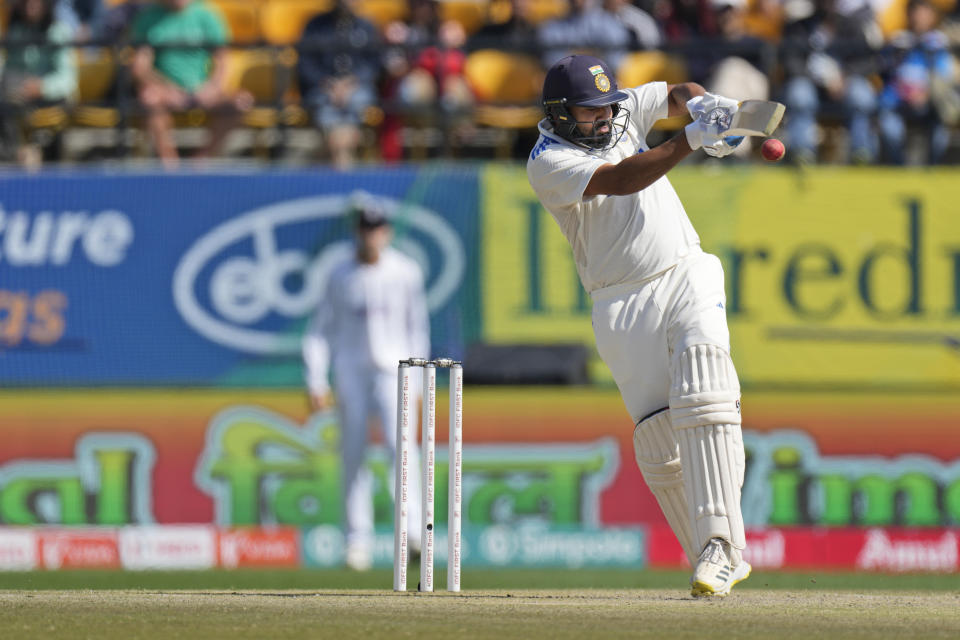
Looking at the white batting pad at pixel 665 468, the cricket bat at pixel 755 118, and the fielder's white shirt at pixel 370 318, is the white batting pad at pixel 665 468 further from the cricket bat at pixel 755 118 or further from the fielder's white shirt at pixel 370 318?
the fielder's white shirt at pixel 370 318

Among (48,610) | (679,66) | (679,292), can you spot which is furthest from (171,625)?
(679,66)

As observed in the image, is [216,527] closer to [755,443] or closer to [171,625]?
[755,443]

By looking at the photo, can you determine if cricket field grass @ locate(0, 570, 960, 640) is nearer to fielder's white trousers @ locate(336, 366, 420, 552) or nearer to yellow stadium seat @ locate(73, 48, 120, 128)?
fielder's white trousers @ locate(336, 366, 420, 552)

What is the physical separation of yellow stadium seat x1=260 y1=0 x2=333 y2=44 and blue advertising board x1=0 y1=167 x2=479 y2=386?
5.65 feet

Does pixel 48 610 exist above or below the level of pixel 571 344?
below

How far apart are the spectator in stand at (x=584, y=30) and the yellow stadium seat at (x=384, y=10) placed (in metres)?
1.24

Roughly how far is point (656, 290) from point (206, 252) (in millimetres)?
5998

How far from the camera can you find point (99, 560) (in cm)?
1025

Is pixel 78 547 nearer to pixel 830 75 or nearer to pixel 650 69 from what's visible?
pixel 650 69

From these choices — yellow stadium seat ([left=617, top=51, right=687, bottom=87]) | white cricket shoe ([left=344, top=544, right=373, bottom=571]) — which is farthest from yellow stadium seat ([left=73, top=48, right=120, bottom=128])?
white cricket shoe ([left=344, top=544, right=373, bottom=571])

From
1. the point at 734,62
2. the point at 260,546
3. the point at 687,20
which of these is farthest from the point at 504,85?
the point at 260,546

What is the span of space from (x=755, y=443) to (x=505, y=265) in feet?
6.71

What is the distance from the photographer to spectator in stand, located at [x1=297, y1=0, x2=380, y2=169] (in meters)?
11.5

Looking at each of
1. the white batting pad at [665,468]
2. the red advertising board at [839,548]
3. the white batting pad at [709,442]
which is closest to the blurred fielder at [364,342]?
the red advertising board at [839,548]
